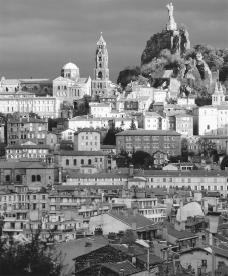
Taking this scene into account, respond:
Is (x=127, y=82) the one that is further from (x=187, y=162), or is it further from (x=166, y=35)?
(x=187, y=162)

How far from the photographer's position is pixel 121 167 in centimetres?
9444

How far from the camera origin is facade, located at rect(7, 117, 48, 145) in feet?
346

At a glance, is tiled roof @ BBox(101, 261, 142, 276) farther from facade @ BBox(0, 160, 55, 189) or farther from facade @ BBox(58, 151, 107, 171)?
facade @ BBox(58, 151, 107, 171)

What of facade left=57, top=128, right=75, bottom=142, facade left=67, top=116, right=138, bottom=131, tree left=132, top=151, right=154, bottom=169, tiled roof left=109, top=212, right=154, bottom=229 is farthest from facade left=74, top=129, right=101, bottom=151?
tiled roof left=109, top=212, right=154, bottom=229

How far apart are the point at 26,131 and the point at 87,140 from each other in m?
6.59

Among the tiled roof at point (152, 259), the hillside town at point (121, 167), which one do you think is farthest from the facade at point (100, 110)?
the tiled roof at point (152, 259)

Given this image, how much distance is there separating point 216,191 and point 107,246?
43922 mm

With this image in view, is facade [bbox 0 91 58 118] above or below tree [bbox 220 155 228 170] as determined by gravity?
above

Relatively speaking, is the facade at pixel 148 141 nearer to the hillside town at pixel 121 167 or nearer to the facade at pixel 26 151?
the hillside town at pixel 121 167

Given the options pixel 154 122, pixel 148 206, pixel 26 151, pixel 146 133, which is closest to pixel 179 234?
pixel 148 206

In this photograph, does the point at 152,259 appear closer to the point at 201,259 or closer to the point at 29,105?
the point at 201,259

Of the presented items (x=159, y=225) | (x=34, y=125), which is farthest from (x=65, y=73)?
(x=159, y=225)

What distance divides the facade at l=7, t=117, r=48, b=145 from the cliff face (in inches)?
1295

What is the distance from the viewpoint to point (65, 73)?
140000mm
